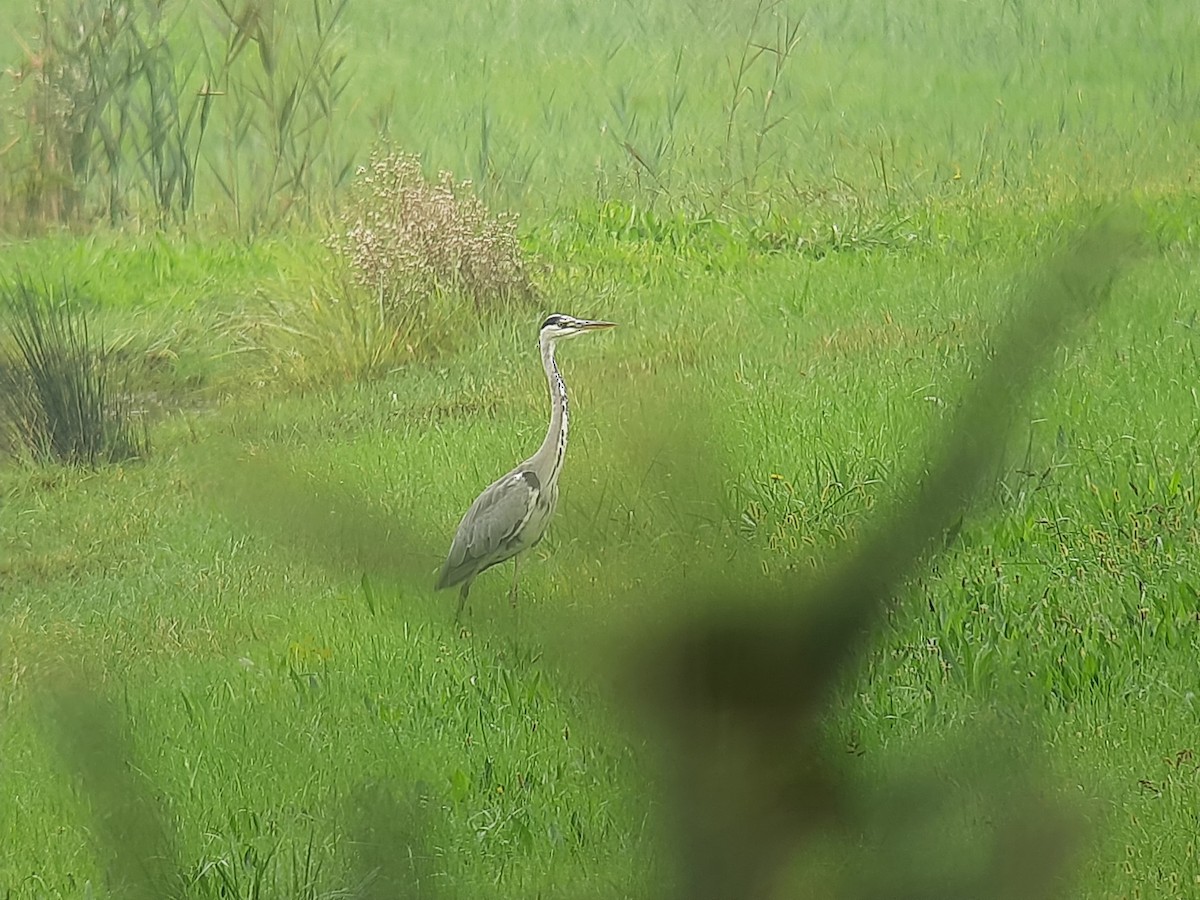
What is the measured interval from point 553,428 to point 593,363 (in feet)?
0.38

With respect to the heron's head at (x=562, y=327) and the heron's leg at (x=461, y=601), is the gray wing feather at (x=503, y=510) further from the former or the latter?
the heron's leg at (x=461, y=601)

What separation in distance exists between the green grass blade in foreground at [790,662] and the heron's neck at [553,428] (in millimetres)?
1096

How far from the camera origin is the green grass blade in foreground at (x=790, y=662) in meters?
0.35

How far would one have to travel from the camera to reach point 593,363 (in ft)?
5.32

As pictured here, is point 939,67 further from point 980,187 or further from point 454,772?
point 454,772

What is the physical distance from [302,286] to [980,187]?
682mm

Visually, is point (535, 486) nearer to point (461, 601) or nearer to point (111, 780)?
point (461, 601)

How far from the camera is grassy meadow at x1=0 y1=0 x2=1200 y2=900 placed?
4.92 feet

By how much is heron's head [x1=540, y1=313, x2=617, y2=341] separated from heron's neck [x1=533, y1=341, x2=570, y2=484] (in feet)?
0.04

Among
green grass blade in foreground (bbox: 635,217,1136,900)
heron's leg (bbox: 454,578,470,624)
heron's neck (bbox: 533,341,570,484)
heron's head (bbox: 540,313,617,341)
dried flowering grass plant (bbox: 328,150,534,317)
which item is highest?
green grass blade in foreground (bbox: 635,217,1136,900)

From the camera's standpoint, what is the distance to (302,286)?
1.61 m

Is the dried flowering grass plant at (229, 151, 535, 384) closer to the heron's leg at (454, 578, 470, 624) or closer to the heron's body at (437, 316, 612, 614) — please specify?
the heron's body at (437, 316, 612, 614)

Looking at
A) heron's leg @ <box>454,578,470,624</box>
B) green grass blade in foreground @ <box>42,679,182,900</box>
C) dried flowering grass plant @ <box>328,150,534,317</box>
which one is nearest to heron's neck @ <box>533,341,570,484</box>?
dried flowering grass plant @ <box>328,150,534,317</box>

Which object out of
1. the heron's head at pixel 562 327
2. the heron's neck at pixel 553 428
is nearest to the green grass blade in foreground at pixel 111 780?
the heron's neck at pixel 553 428
